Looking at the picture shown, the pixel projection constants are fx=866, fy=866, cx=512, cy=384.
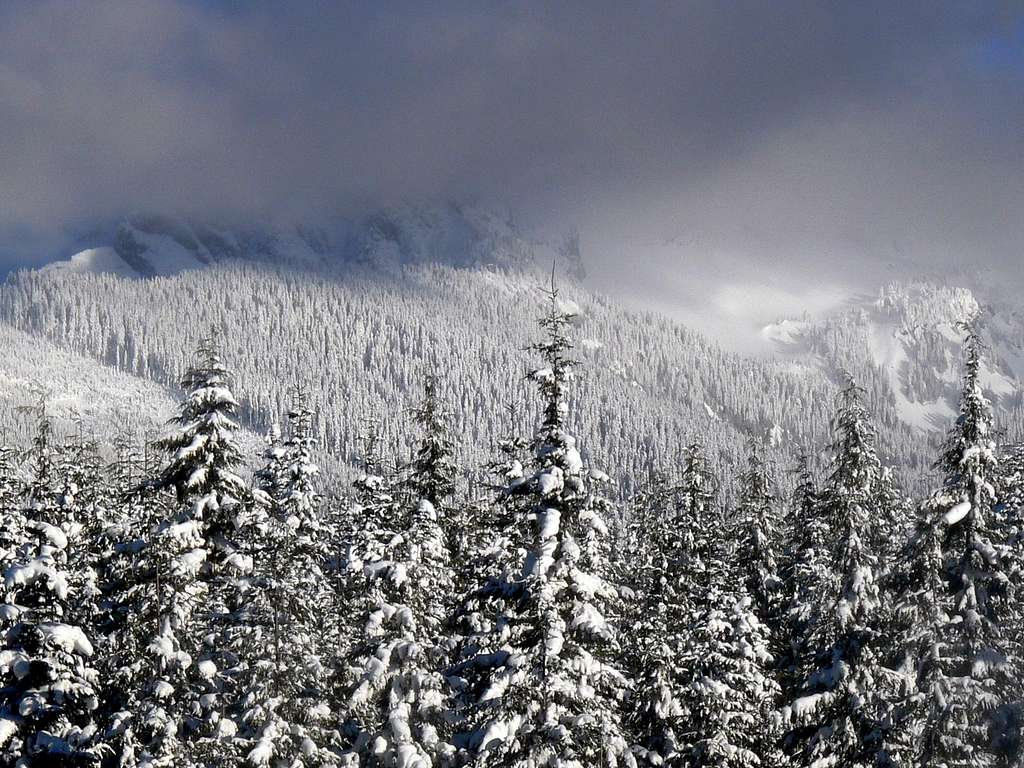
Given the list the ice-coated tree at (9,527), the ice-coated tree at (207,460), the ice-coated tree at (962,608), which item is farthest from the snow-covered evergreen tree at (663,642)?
the ice-coated tree at (9,527)

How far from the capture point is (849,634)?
2673 cm

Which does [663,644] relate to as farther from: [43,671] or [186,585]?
[43,671]

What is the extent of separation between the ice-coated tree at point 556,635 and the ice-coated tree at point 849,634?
32.2 ft

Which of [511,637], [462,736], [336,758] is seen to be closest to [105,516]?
[336,758]

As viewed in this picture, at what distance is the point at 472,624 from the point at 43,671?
1248 centimetres

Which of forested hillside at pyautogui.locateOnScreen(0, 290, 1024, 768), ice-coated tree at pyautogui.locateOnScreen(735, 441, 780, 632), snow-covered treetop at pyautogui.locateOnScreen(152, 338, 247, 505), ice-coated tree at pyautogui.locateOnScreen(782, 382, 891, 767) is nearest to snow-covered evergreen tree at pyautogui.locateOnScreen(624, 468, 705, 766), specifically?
forested hillside at pyautogui.locateOnScreen(0, 290, 1024, 768)

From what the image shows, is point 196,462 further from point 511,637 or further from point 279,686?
point 511,637

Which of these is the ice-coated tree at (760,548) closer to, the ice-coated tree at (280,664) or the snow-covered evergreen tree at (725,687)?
the snow-covered evergreen tree at (725,687)

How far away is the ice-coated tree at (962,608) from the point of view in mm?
22953

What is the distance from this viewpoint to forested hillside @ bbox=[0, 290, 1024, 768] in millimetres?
19938

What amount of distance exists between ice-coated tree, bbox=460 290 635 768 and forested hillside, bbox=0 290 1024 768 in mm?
64

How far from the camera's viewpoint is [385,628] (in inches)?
970

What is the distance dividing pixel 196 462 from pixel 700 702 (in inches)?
673

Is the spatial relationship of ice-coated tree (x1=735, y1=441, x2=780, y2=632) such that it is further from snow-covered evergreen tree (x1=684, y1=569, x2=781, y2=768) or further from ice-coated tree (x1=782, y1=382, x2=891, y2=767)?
snow-covered evergreen tree (x1=684, y1=569, x2=781, y2=768)
